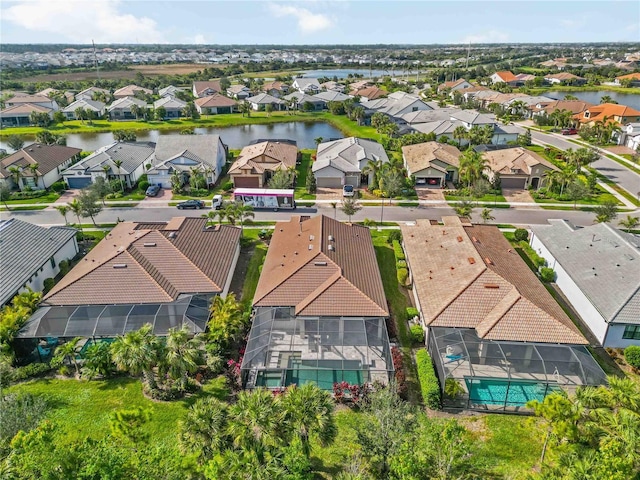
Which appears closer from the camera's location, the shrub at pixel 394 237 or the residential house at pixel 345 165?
the shrub at pixel 394 237

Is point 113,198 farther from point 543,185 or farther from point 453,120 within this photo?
point 453,120

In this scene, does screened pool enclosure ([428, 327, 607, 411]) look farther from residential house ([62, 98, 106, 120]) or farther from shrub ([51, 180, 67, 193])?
residential house ([62, 98, 106, 120])

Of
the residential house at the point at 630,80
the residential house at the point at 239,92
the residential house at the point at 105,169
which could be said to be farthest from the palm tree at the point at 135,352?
the residential house at the point at 630,80

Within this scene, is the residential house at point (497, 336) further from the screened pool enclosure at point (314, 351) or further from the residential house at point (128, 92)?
the residential house at point (128, 92)

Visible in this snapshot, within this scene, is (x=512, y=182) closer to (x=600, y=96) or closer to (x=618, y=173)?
(x=618, y=173)

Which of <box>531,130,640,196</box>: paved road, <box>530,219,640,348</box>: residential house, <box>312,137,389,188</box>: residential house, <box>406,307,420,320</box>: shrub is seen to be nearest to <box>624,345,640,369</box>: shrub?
<box>530,219,640,348</box>: residential house

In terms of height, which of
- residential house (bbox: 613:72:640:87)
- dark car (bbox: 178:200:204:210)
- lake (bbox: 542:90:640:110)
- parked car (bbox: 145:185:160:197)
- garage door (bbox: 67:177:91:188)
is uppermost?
residential house (bbox: 613:72:640:87)

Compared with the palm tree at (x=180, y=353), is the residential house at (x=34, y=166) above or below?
above
